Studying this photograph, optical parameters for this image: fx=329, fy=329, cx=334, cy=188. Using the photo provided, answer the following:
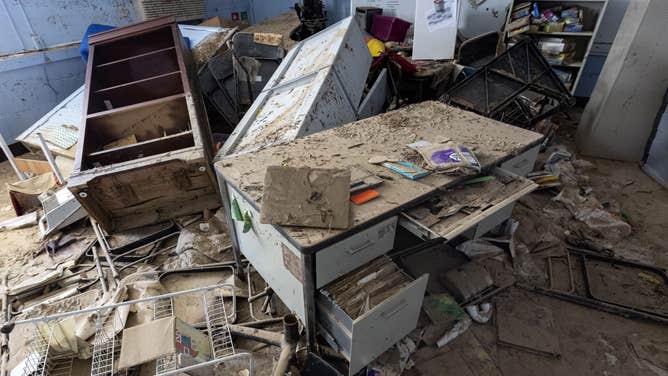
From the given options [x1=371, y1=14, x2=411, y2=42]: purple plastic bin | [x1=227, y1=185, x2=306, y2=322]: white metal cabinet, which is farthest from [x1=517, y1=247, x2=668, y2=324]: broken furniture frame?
[x1=371, y1=14, x2=411, y2=42]: purple plastic bin

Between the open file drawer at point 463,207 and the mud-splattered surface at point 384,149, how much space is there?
0.06 meters

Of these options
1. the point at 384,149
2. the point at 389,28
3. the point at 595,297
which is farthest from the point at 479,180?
the point at 389,28

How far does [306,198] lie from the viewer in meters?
1.25

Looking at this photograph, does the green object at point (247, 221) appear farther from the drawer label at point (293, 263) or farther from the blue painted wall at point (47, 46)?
the blue painted wall at point (47, 46)

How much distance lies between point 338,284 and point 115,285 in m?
1.62

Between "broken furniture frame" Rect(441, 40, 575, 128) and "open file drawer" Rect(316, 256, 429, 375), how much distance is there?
6.38ft

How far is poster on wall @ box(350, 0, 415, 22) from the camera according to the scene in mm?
4598

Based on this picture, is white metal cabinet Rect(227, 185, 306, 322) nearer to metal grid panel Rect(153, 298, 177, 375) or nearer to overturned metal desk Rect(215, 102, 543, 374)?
overturned metal desk Rect(215, 102, 543, 374)

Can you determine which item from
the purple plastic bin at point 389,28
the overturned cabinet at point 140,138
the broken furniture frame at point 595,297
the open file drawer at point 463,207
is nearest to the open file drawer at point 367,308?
the open file drawer at point 463,207

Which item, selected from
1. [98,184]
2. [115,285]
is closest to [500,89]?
[98,184]

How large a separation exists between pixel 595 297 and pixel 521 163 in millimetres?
970

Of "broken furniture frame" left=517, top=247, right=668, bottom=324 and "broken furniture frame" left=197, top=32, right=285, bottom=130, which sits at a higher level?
"broken furniture frame" left=197, top=32, right=285, bottom=130

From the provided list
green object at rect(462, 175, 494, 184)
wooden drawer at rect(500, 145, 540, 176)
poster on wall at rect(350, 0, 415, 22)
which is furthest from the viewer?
poster on wall at rect(350, 0, 415, 22)

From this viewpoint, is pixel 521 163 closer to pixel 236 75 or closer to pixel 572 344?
pixel 572 344
